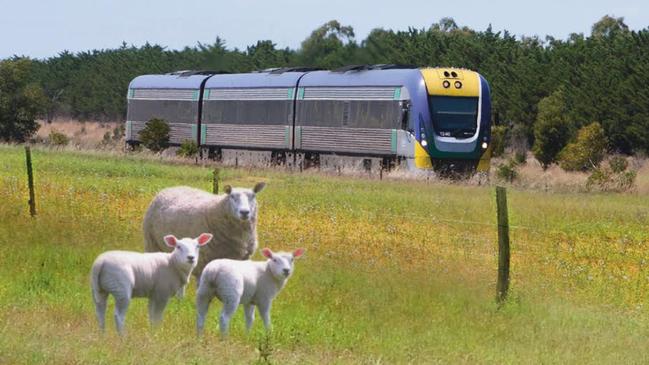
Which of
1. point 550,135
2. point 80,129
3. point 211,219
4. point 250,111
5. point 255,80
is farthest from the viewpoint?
point 80,129

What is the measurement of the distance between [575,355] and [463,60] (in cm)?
5961

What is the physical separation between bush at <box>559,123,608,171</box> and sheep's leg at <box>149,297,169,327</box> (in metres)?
38.1


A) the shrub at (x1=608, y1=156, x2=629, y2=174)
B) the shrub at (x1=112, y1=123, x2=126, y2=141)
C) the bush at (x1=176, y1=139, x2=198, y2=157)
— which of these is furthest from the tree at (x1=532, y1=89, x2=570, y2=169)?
the shrub at (x1=112, y1=123, x2=126, y2=141)

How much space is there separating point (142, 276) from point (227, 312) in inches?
33.5

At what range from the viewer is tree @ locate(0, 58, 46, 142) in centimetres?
6706

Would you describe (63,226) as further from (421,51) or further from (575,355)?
(421,51)

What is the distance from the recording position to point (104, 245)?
20.4m

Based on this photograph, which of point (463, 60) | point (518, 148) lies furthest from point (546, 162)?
point (463, 60)

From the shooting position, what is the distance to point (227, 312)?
1290 centimetres

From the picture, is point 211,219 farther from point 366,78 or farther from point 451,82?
point 366,78

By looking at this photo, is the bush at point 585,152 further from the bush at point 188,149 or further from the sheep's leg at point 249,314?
the sheep's leg at point 249,314

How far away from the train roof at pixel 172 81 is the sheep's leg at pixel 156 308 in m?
39.9

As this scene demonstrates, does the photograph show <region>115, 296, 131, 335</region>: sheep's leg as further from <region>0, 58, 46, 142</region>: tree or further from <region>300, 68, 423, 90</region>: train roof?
<region>0, 58, 46, 142</region>: tree

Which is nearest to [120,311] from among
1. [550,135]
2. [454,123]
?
[454,123]
